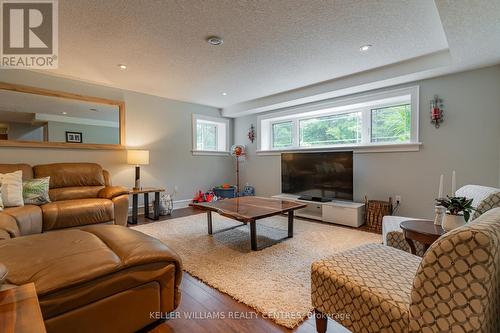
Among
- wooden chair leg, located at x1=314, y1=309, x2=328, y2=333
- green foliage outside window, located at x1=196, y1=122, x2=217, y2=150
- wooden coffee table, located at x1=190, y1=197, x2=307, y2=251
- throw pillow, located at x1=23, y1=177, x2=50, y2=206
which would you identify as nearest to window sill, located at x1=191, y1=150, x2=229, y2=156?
green foliage outside window, located at x1=196, y1=122, x2=217, y2=150

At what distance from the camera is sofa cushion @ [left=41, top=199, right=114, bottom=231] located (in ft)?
8.79

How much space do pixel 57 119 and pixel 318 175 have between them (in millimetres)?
4242

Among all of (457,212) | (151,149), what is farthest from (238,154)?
(457,212)

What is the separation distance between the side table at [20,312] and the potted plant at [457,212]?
223cm

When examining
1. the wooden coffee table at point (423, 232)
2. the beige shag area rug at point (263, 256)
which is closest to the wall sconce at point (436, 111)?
the beige shag area rug at point (263, 256)

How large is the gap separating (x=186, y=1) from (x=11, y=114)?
3.19 meters

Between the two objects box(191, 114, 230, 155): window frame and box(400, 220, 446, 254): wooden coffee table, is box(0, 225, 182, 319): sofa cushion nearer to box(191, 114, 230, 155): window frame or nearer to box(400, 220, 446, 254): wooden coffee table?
box(400, 220, 446, 254): wooden coffee table

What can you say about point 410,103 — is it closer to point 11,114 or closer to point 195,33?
point 195,33

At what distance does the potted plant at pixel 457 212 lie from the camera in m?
1.63

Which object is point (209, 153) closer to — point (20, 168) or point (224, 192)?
point (224, 192)

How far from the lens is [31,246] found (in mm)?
1438

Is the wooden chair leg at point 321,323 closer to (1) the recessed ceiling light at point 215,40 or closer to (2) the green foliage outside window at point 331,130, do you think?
(1) the recessed ceiling light at point 215,40

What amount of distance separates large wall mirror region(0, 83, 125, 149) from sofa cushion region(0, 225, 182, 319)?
8.56 ft

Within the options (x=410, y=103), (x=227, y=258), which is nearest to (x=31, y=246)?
(x=227, y=258)
